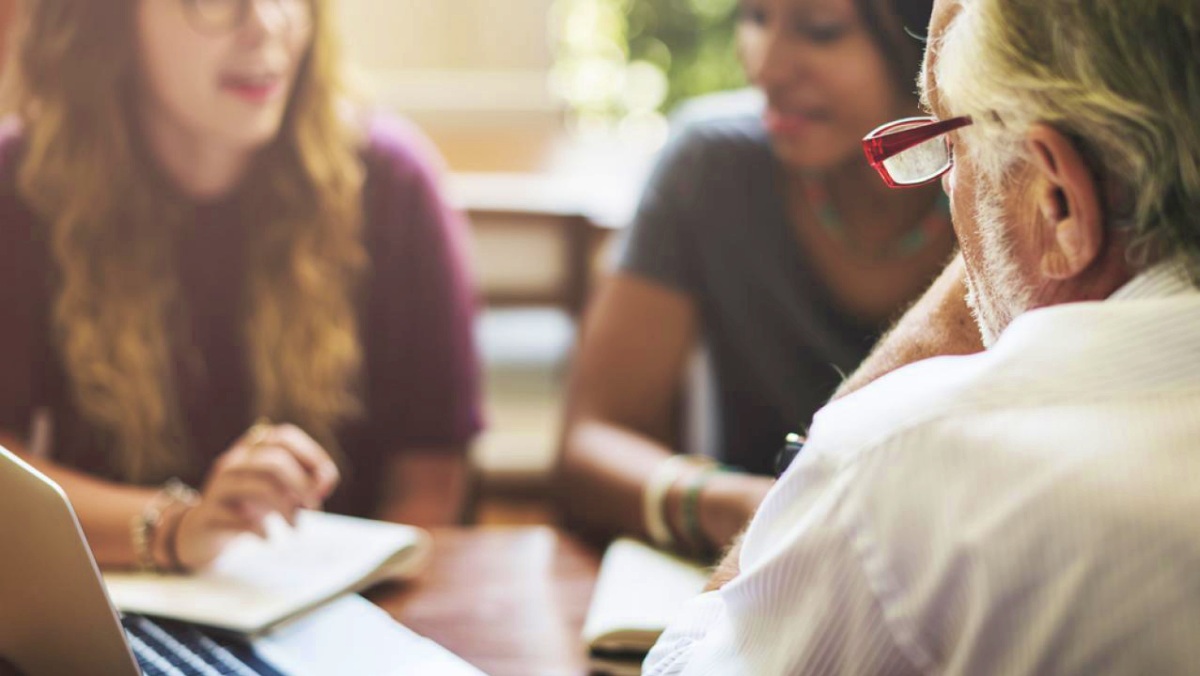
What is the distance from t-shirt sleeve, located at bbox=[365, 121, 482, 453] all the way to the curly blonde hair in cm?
3

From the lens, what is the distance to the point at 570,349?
198cm

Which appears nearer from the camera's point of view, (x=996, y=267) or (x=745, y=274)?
(x=996, y=267)

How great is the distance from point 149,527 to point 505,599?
13.1 inches

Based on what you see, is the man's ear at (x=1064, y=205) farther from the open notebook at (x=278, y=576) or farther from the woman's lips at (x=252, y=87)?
the woman's lips at (x=252, y=87)

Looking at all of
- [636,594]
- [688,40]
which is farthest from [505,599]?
[688,40]

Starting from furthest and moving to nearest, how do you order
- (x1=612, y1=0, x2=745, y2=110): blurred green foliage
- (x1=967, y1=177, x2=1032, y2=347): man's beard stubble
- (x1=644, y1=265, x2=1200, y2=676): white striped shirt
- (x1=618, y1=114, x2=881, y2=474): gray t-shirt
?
1. (x1=612, y1=0, x2=745, y2=110): blurred green foliage
2. (x1=618, y1=114, x2=881, y2=474): gray t-shirt
3. (x1=967, y1=177, x2=1032, y2=347): man's beard stubble
4. (x1=644, y1=265, x2=1200, y2=676): white striped shirt

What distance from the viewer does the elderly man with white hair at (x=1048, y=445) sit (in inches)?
21.3

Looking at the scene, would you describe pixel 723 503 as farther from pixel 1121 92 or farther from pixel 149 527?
pixel 1121 92

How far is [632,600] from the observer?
1.02 metres

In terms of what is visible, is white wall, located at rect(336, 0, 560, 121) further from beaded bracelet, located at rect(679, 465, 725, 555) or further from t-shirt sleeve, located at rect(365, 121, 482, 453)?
beaded bracelet, located at rect(679, 465, 725, 555)

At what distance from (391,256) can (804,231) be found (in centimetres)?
52

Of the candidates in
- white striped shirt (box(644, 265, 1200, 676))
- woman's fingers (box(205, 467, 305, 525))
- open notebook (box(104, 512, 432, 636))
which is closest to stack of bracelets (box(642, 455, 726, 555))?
open notebook (box(104, 512, 432, 636))

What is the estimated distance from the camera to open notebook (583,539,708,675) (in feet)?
3.10

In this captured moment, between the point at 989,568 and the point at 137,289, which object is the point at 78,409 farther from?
the point at 989,568
